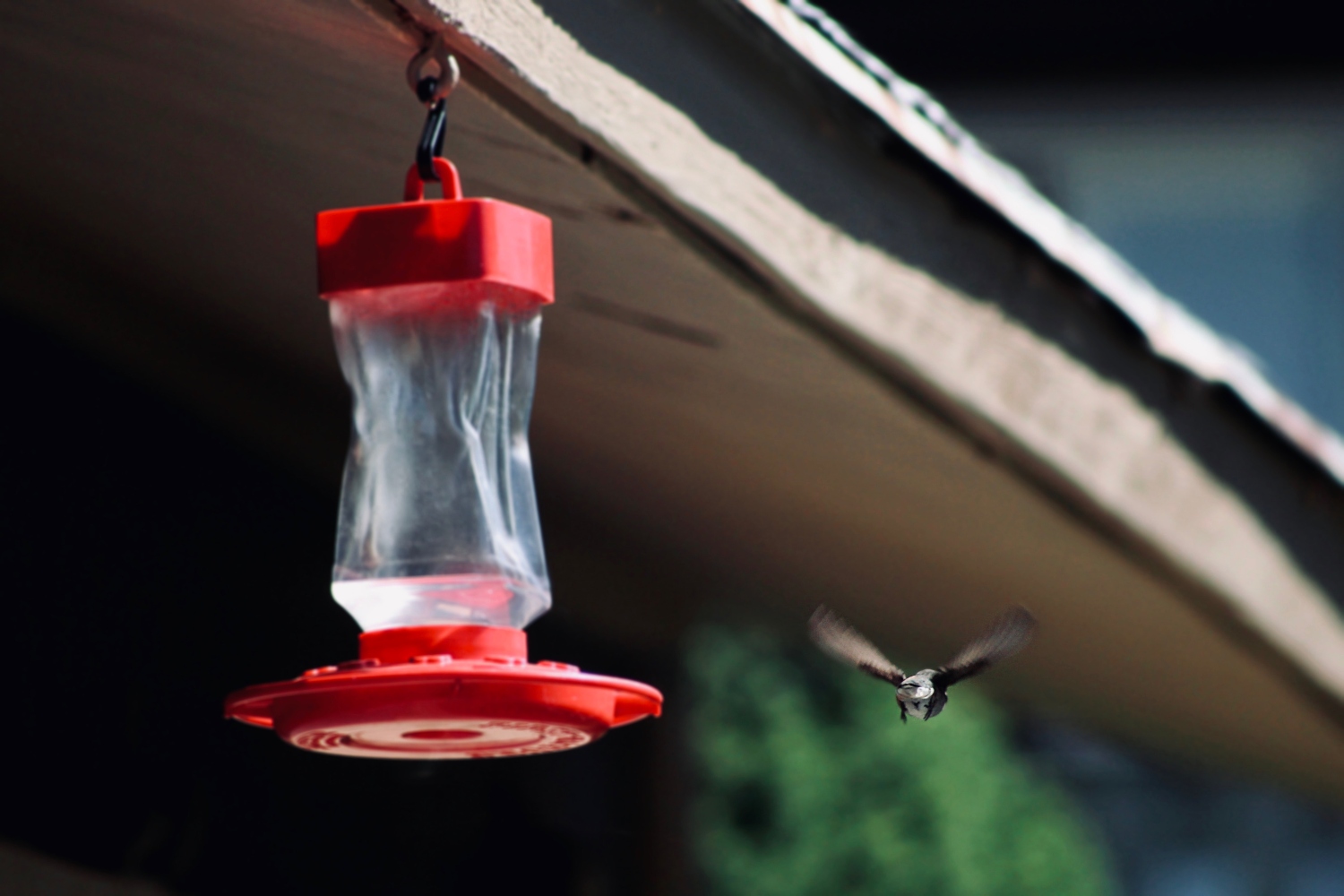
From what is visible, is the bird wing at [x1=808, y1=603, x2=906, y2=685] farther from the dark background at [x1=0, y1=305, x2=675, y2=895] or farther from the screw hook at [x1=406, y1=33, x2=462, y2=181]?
the dark background at [x1=0, y1=305, x2=675, y2=895]

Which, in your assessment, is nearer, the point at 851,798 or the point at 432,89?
the point at 432,89

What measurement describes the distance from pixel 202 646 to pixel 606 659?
1.25 m

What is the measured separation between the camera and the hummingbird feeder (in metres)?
1.24

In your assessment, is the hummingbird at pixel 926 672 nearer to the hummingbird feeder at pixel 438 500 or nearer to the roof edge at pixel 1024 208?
the hummingbird feeder at pixel 438 500

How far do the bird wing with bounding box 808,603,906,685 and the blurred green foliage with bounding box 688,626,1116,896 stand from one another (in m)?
4.94

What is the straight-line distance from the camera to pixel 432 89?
1.32 metres

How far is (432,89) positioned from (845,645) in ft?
2.03

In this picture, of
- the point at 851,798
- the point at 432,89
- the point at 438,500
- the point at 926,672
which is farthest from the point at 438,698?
the point at 851,798

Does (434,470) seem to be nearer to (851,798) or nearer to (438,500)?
(438,500)

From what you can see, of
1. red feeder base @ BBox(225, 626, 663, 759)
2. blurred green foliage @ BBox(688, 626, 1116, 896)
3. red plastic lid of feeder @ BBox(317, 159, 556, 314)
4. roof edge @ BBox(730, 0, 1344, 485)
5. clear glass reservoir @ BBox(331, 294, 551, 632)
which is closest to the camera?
red feeder base @ BBox(225, 626, 663, 759)

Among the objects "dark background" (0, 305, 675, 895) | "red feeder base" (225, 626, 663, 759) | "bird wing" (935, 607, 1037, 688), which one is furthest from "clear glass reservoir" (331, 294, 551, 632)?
"dark background" (0, 305, 675, 895)

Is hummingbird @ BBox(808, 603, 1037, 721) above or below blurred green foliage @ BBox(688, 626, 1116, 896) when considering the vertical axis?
below

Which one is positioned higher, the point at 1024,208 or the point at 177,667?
the point at 1024,208

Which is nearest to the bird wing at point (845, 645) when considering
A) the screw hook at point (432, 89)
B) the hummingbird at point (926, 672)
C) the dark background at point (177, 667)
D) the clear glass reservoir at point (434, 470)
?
the hummingbird at point (926, 672)
